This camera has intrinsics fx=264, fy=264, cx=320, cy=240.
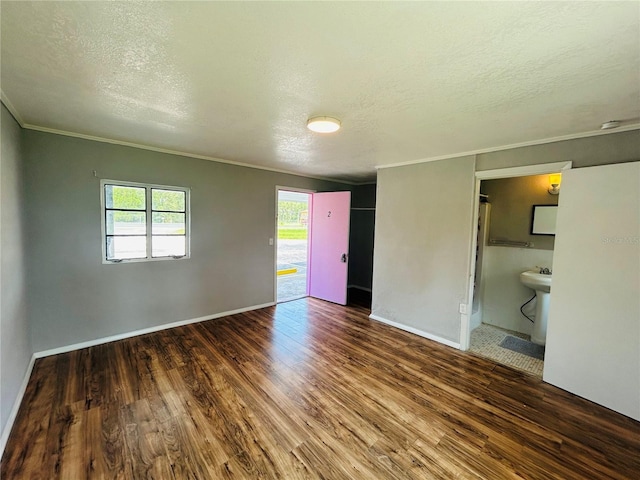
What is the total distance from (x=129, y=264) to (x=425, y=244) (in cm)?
389

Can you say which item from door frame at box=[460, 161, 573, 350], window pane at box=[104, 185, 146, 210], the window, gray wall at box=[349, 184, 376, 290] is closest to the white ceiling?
door frame at box=[460, 161, 573, 350]

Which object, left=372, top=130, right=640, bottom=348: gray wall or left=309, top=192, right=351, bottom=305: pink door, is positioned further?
left=309, top=192, right=351, bottom=305: pink door

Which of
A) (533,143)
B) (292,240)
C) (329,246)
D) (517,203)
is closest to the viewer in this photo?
(533,143)

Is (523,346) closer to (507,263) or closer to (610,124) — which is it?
(507,263)

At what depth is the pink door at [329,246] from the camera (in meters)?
4.88

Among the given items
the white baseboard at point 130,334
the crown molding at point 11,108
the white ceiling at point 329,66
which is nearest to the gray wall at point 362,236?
the white baseboard at point 130,334

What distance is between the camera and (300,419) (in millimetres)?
Answer: 2070

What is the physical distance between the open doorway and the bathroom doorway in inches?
149

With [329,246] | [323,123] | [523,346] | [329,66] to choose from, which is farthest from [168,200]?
[523,346]

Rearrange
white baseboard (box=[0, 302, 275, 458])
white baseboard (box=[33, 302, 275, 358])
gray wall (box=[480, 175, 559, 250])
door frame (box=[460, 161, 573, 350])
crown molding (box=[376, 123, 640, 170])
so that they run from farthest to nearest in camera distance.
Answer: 1. gray wall (box=[480, 175, 559, 250])
2. white baseboard (box=[33, 302, 275, 358])
3. door frame (box=[460, 161, 573, 350])
4. crown molding (box=[376, 123, 640, 170])
5. white baseboard (box=[0, 302, 275, 458])

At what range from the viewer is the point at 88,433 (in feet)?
6.19

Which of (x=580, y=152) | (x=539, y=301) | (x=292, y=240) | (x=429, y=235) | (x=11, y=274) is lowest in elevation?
(x=539, y=301)

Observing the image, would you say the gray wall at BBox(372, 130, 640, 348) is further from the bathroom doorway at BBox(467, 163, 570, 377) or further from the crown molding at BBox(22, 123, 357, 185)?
the crown molding at BBox(22, 123, 357, 185)

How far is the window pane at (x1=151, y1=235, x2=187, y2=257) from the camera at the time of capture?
11.7 feet
